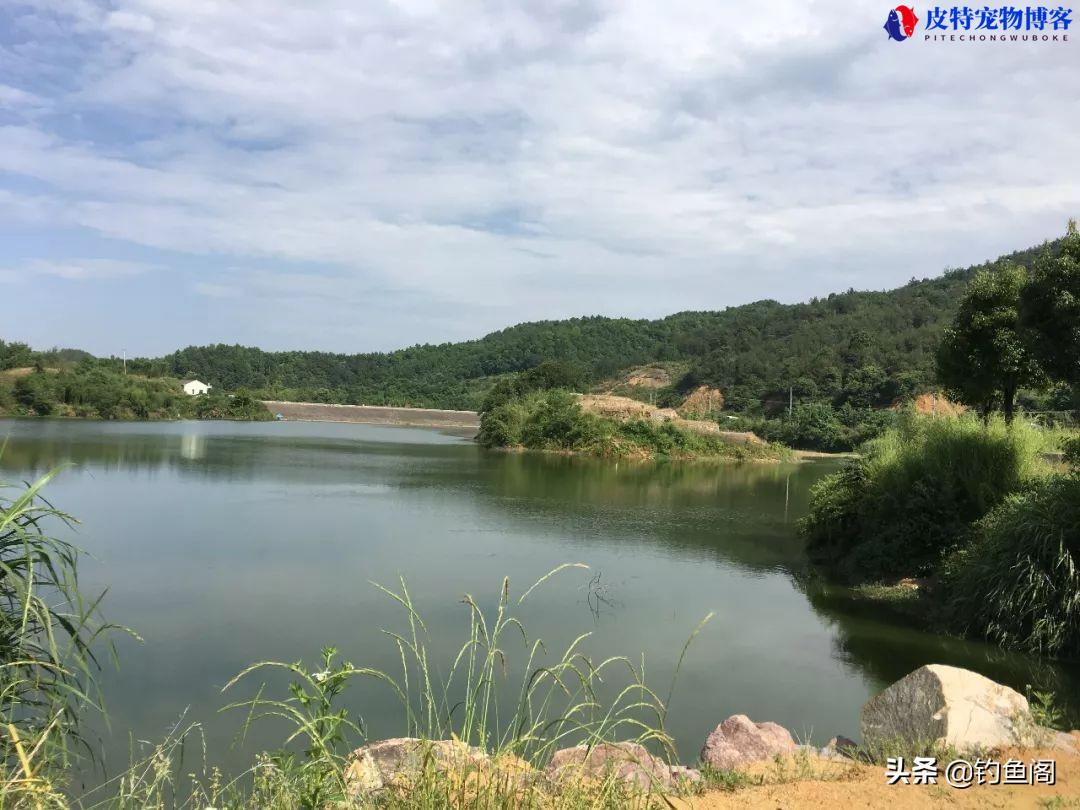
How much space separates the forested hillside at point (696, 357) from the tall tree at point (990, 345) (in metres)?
33.6

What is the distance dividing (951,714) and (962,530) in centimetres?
698

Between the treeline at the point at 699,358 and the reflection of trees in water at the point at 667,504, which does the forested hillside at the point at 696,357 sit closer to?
the treeline at the point at 699,358

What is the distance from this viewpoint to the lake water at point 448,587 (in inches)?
291

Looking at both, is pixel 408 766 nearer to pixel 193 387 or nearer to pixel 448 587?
pixel 448 587

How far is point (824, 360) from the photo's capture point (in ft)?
174

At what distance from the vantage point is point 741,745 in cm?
550

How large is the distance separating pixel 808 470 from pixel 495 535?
2211cm

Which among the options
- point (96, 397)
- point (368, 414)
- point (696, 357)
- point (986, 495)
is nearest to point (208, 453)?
point (986, 495)

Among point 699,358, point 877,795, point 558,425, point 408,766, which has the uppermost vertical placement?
point 699,358

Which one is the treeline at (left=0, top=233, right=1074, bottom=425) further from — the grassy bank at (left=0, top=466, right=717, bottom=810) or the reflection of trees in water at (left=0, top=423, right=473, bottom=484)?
the grassy bank at (left=0, top=466, right=717, bottom=810)

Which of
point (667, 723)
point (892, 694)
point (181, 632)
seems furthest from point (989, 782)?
point (181, 632)

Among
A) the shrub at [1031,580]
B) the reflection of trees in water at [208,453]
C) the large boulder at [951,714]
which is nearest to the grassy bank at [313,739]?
the large boulder at [951,714]

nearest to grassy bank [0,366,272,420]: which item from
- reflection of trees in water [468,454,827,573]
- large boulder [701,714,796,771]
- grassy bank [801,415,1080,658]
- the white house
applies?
the white house

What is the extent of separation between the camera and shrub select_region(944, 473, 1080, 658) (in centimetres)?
841
